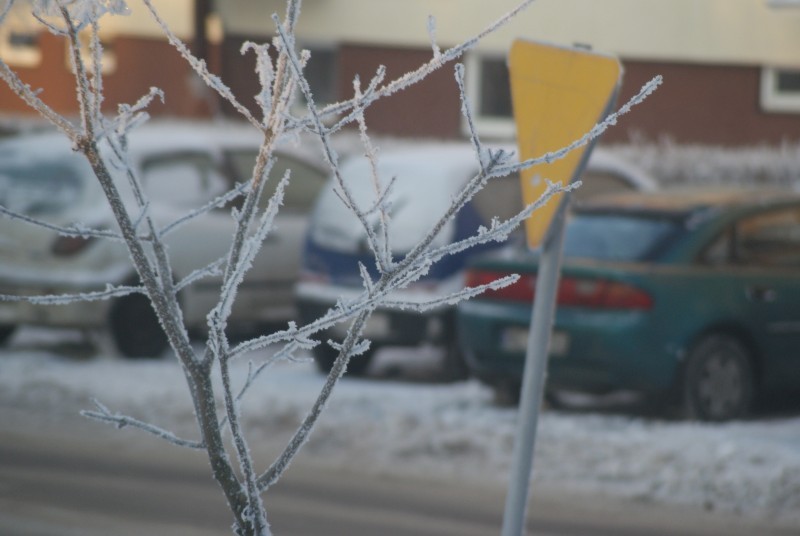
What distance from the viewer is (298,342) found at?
281cm

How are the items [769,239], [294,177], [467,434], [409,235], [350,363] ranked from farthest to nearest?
[294,177], [350,363], [409,235], [769,239], [467,434]

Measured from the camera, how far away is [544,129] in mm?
4645

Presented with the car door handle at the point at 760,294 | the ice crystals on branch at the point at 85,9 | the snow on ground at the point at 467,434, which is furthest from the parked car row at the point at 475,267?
the ice crystals on branch at the point at 85,9

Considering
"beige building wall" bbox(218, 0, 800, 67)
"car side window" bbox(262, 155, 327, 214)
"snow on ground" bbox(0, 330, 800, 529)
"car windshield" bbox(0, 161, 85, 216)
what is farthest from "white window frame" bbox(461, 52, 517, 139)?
"snow on ground" bbox(0, 330, 800, 529)

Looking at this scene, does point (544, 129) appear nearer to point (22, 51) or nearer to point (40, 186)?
point (40, 186)

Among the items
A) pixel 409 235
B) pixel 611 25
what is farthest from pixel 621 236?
pixel 611 25

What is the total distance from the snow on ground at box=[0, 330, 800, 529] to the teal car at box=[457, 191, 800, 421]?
0.26 metres

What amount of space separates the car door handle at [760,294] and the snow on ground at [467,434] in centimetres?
71

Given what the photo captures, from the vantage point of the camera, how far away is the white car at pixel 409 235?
1071 cm

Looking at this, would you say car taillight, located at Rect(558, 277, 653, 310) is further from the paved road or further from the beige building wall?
the beige building wall

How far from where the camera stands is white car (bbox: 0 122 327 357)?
11.4 m

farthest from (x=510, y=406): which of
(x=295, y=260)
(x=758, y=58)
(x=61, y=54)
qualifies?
(x=61, y=54)

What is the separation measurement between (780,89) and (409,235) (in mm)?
12195

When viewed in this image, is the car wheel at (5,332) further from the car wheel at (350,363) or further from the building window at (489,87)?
the building window at (489,87)
